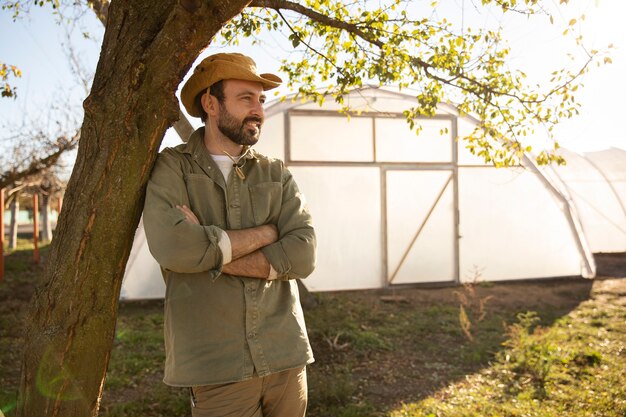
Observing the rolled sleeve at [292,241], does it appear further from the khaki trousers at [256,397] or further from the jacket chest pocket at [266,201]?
the khaki trousers at [256,397]

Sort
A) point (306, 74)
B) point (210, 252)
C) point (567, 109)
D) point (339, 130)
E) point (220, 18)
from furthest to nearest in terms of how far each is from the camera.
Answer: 1. point (339, 130)
2. point (306, 74)
3. point (567, 109)
4. point (220, 18)
5. point (210, 252)

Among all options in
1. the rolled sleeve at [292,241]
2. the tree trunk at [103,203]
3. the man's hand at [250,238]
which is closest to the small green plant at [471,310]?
the rolled sleeve at [292,241]

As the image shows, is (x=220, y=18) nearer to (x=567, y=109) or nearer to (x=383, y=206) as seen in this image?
(x=567, y=109)

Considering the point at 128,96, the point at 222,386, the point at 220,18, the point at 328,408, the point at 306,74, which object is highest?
the point at 306,74

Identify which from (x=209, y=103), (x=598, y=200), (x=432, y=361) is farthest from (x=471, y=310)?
(x=598, y=200)

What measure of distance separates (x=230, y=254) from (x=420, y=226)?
26.1ft

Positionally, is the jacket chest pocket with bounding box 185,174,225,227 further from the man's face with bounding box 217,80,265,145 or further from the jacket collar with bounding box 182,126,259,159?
the man's face with bounding box 217,80,265,145

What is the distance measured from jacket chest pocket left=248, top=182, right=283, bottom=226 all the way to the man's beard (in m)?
0.19

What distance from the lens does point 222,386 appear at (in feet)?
6.59

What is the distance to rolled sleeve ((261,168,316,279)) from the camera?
217 cm

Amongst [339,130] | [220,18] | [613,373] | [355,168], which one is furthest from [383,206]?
[220,18]

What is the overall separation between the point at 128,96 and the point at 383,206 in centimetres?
774

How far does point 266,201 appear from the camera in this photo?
229 centimetres

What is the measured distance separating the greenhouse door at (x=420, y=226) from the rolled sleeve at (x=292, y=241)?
287 inches
